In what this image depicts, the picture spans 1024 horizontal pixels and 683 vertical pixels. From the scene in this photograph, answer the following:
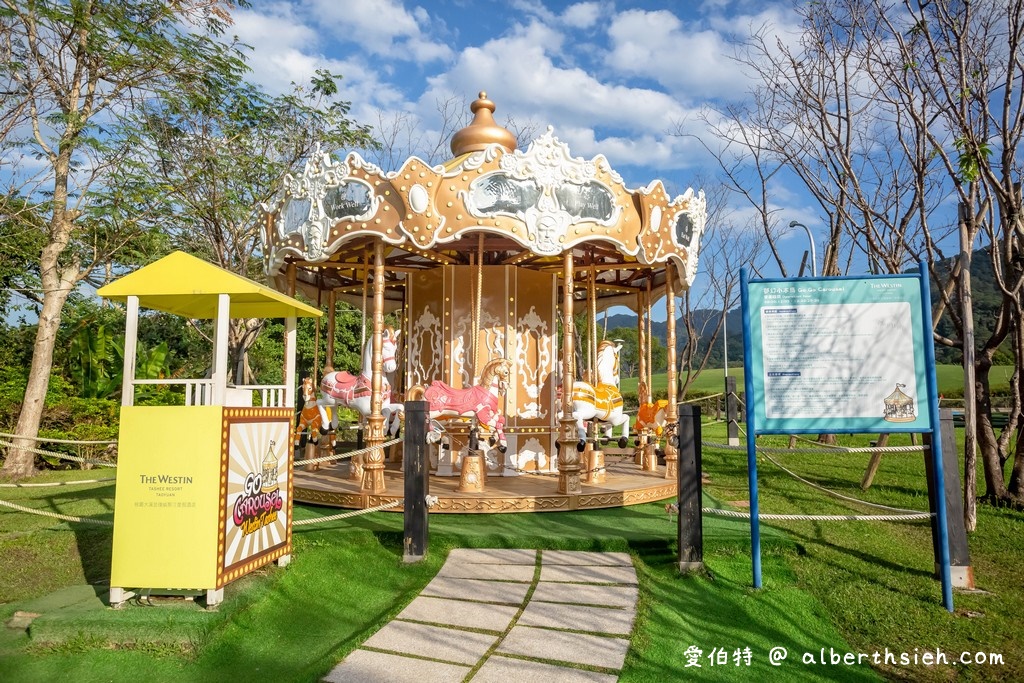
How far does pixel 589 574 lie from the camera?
5.31 m

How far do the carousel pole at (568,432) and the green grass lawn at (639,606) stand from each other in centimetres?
38

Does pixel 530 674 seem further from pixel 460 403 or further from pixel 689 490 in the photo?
pixel 460 403

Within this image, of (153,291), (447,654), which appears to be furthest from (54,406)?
(447,654)

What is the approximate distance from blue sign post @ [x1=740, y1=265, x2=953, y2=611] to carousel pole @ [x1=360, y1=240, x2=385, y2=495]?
12.9ft

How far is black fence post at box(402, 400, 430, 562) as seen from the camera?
18.6 ft

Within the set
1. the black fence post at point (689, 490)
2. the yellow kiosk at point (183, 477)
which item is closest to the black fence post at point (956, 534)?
the black fence post at point (689, 490)

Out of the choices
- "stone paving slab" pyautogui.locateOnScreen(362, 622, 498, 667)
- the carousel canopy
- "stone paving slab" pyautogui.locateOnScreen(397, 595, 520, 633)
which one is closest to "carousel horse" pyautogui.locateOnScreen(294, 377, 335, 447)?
the carousel canopy

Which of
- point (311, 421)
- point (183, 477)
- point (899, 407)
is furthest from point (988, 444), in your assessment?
point (311, 421)

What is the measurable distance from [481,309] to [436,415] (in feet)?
7.44

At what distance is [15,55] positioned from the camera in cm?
1088

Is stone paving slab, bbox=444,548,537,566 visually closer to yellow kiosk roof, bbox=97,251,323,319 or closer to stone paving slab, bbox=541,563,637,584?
stone paving slab, bbox=541,563,637,584

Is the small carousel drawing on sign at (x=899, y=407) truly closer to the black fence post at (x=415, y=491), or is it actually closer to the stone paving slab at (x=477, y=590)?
the stone paving slab at (x=477, y=590)

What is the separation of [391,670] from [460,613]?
0.91m

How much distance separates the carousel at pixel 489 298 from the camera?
7.59 m
